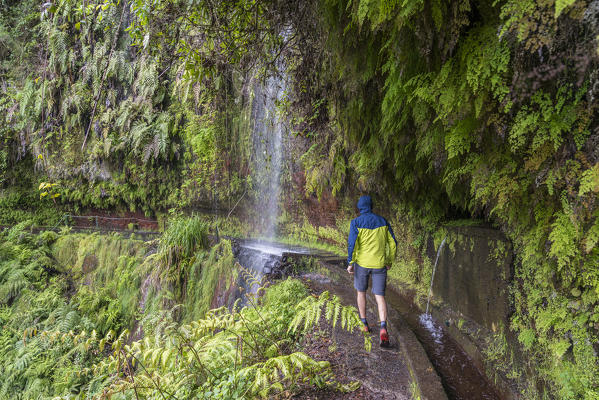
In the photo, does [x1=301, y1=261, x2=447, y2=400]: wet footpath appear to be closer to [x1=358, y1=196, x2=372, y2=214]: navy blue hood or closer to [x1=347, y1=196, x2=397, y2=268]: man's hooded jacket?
[x1=347, y1=196, x2=397, y2=268]: man's hooded jacket

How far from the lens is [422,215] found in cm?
578

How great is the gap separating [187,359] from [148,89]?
12326 mm

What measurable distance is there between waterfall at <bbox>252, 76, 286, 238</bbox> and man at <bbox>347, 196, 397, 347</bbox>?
702 centimetres

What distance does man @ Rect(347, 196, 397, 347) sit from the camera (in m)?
3.60

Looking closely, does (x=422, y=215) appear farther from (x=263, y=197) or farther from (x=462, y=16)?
(x=263, y=197)

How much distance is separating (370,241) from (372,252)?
12cm

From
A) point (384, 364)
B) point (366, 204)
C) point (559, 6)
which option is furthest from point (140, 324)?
point (559, 6)

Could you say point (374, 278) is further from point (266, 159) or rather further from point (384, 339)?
point (266, 159)

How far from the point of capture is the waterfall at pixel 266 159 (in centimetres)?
1055

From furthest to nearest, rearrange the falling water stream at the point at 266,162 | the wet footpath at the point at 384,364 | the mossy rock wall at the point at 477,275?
the falling water stream at the point at 266,162
the mossy rock wall at the point at 477,275
the wet footpath at the point at 384,364

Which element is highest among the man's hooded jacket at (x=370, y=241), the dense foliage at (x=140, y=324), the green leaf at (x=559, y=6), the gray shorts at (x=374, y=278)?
the green leaf at (x=559, y=6)

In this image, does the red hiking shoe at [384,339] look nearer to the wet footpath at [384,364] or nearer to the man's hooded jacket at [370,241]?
the wet footpath at [384,364]

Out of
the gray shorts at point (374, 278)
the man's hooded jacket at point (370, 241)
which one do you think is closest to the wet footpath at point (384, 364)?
the gray shorts at point (374, 278)

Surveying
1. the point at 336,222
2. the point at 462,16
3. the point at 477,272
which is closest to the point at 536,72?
the point at 462,16
